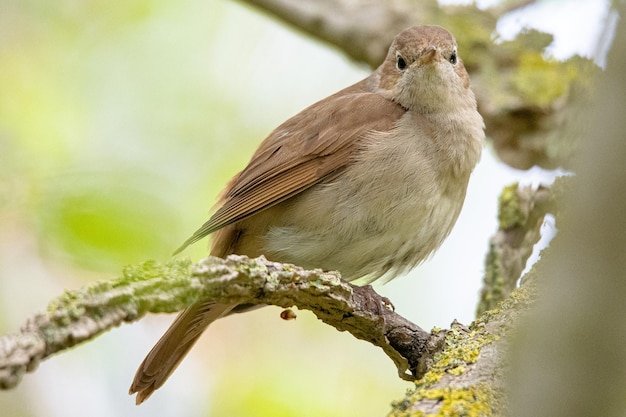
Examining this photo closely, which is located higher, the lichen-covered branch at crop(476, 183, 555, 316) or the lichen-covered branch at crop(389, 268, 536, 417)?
the lichen-covered branch at crop(476, 183, 555, 316)

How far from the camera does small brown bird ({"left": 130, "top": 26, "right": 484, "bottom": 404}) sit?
4469 millimetres

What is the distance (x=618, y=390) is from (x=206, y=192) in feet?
16.8

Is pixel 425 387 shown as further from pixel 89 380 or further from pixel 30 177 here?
pixel 89 380

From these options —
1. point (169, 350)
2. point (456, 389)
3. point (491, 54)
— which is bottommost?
point (456, 389)

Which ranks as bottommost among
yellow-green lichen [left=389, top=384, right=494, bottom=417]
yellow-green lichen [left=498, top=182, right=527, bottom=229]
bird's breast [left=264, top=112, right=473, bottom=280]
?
yellow-green lichen [left=389, top=384, right=494, bottom=417]

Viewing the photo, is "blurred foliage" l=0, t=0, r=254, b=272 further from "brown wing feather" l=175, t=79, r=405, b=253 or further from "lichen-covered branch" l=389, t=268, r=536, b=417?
"lichen-covered branch" l=389, t=268, r=536, b=417

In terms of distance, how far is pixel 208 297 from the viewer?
291cm

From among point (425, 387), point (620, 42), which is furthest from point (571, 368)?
point (425, 387)

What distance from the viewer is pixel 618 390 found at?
1493mm

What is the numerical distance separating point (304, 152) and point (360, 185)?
0.47 metres

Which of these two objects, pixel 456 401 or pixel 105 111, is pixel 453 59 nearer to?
pixel 456 401

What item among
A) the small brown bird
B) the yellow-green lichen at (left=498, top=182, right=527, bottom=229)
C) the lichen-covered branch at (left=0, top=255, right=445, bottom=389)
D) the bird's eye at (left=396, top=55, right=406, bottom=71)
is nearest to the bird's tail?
the small brown bird

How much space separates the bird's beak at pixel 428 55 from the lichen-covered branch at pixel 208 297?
163cm

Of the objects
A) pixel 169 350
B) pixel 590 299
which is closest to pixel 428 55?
pixel 169 350
